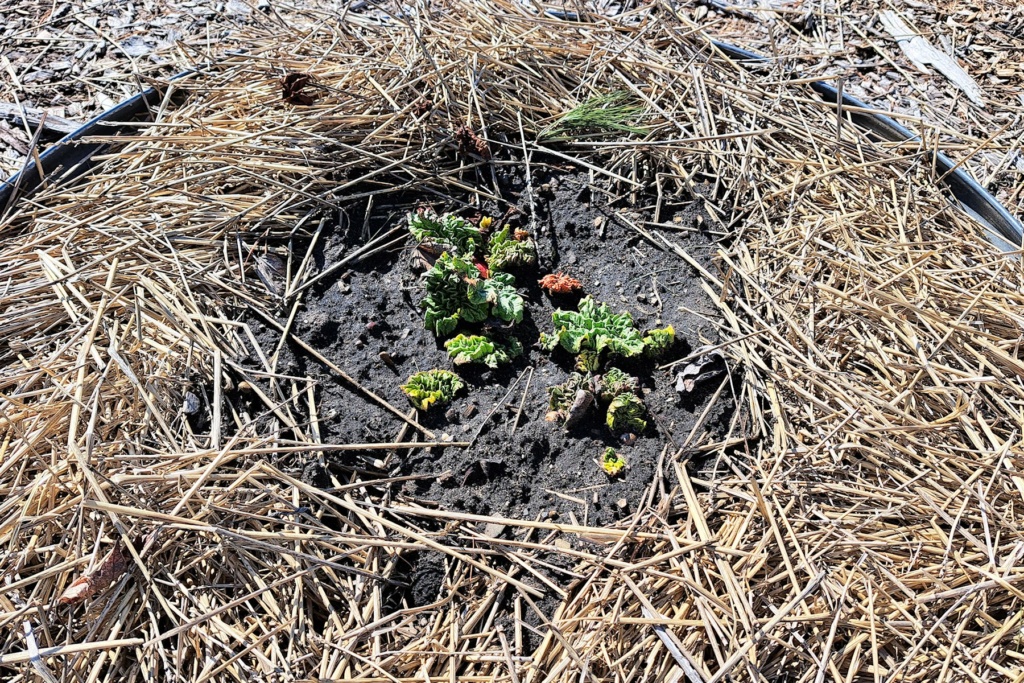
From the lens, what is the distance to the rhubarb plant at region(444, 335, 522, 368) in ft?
6.68

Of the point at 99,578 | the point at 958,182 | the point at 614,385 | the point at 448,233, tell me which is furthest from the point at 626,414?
the point at 958,182

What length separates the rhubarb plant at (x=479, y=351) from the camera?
6.68 ft

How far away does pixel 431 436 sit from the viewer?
1.94 m

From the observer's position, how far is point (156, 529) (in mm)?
1619

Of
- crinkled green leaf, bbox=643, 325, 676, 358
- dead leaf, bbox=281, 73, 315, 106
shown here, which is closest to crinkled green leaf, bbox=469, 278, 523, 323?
crinkled green leaf, bbox=643, 325, 676, 358

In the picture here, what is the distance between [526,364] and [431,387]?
29 cm

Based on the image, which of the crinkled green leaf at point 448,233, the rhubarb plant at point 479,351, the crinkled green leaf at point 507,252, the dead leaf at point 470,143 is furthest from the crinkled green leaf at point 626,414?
the dead leaf at point 470,143

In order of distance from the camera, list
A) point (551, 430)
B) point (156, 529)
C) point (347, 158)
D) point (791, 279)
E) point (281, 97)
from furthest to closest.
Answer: point (281, 97)
point (347, 158)
point (791, 279)
point (551, 430)
point (156, 529)

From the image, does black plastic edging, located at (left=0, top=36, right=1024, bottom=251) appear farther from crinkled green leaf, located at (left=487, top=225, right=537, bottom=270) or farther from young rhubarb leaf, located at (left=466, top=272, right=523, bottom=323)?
young rhubarb leaf, located at (left=466, top=272, right=523, bottom=323)

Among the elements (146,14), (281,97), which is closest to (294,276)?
(281,97)

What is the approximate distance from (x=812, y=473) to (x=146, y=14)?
3.29 meters

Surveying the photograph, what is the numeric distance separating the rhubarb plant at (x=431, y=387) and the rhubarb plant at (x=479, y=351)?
0.20 feet

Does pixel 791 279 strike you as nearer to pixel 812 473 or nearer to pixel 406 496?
pixel 812 473

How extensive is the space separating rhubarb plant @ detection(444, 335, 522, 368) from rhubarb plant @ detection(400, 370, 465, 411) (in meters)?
0.06
